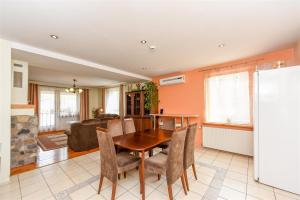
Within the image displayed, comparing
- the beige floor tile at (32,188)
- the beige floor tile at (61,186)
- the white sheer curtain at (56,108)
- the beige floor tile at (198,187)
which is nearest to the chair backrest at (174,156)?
the beige floor tile at (198,187)

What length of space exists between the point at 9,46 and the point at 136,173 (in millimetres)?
3139

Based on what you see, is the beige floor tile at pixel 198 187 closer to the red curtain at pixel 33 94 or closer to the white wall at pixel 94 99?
the red curtain at pixel 33 94

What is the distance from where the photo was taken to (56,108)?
6613 mm

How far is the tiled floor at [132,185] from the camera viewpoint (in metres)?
1.81

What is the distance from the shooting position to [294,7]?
1485 mm

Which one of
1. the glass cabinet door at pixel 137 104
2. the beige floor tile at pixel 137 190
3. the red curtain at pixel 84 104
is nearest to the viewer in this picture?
the beige floor tile at pixel 137 190

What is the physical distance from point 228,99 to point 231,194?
224 centimetres

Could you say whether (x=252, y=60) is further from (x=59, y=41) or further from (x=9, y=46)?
(x=9, y=46)

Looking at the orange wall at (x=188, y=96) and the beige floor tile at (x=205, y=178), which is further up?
the orange wall at (x=188, y=96)

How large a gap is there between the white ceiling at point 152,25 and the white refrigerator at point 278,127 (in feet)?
2.43

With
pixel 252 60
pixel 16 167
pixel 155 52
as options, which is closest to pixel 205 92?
pixel 252 60

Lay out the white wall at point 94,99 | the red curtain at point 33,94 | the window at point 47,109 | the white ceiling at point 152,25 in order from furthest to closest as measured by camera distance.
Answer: the white wall at point 94,99 → the window at point 47,109 → the red curtain at point 33,94 → the white ceiling at point 152,25

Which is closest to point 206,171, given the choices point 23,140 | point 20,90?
point 23,140

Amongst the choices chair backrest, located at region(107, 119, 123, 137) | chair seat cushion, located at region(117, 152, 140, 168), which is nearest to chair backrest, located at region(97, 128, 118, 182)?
chair seat cushion, located at region(117, 152, 140, 168)
